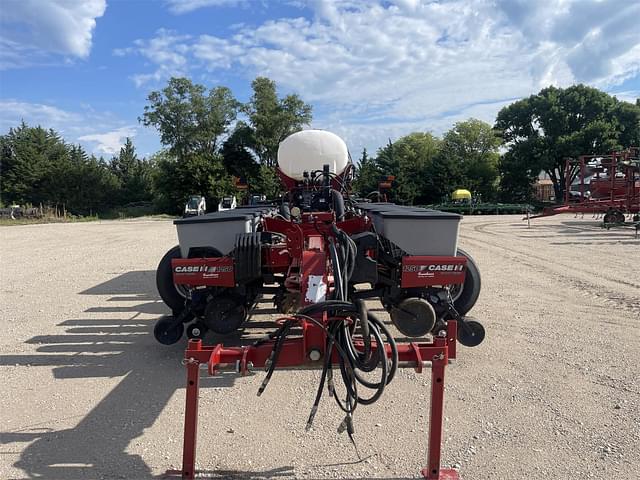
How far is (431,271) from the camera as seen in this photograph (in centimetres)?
414

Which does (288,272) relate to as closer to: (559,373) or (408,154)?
(559,373)

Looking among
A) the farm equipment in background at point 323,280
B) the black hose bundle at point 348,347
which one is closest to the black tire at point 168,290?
the farm equipment in background at point 323,280

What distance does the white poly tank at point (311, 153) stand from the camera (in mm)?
6105

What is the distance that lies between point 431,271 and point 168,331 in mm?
2452

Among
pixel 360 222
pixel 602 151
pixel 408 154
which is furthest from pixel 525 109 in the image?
pixel 360 222

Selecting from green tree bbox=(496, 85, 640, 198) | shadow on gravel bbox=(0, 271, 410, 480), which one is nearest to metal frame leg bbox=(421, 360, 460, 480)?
shadow on gravel bbox=(0, 271, 410, 480)

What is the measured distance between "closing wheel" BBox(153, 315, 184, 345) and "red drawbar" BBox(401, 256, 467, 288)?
83.5 inches

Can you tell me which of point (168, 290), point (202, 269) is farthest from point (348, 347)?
point (168, 290)

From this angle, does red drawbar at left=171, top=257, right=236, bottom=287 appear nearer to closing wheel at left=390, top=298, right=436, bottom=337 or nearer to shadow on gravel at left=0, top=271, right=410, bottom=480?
shadow on gravel at left=0, top=271, right=410, bottom=480

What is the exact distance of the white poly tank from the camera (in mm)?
6105

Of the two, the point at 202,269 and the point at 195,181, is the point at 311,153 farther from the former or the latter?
the point at 195,181

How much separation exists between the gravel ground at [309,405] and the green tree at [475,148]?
126 feet

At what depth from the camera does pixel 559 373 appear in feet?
13.3

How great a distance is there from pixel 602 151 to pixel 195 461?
39764 millimetres
